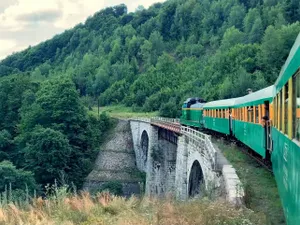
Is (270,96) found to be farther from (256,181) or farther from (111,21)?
(111,21)

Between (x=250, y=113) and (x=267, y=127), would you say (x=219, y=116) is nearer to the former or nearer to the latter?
(x=250, y=113)

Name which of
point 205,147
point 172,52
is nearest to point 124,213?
point 205,147

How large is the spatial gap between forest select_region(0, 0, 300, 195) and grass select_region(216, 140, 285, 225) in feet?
75.7

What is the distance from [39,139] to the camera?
4522 cm

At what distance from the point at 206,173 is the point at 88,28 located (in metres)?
158

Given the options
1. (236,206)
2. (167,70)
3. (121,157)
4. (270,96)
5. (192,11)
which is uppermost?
(192,11)

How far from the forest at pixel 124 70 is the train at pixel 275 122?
15228mm

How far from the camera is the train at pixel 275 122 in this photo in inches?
225

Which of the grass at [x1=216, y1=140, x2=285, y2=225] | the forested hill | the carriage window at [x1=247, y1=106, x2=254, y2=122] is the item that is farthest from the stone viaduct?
the forested hill

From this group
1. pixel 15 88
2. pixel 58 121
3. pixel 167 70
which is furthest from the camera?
pixel 167 70

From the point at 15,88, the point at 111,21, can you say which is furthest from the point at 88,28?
the point at 15,88

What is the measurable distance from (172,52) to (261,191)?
12199 centimetres

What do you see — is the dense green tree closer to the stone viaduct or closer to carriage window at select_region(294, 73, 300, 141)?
the stone viaduct

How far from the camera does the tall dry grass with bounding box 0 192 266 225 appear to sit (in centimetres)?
859
